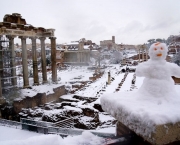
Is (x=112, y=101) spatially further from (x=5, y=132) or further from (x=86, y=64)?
(x=86, y=64)

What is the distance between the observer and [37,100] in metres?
15.6

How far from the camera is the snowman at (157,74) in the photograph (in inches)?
87.6

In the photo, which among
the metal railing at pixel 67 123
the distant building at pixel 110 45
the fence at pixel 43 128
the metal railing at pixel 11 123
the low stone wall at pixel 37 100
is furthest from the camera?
the distant building at pixel 110 45

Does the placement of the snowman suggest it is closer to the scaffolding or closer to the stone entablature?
the stone entablature

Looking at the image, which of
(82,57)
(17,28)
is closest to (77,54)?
(82,57)

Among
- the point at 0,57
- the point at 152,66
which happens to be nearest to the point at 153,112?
the point at 152,66

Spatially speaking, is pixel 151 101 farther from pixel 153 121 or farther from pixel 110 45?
pixel 110 45

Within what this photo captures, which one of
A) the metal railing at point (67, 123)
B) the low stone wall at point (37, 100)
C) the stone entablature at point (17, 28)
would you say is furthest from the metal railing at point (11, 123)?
the stone entablature at point (17, 28)

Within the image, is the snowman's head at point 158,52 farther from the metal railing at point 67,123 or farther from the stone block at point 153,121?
the metal railing at point 67,123

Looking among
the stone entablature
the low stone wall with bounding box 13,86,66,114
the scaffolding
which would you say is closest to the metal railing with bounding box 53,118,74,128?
the low stone wall with bounding box 13,86,66,114

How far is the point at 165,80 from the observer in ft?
7.71

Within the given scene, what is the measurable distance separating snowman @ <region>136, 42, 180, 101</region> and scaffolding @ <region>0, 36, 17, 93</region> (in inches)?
616

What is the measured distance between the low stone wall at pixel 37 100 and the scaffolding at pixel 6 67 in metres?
2.77

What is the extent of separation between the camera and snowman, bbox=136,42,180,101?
87.6 inches
